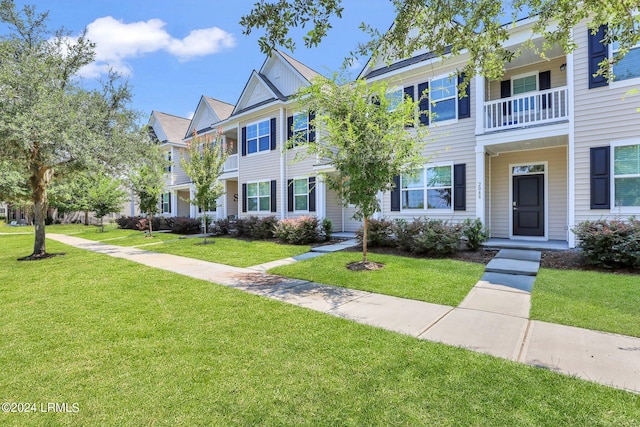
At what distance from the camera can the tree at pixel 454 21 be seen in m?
3.82

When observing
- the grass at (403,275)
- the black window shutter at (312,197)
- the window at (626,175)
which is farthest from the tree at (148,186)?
the window at (626,175)

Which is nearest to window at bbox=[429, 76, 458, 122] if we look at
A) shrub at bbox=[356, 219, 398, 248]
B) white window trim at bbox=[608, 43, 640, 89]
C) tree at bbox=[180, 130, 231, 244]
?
white window trim at bbox=[608, 43, 640, 89]

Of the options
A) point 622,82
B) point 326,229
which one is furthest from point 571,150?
point 326,229

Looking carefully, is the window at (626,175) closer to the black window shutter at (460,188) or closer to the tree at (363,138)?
the black window shutter at (460,188)

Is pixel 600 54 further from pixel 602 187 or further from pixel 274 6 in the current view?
pixel 274 6

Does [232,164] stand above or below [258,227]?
above

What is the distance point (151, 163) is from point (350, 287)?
31.3ft

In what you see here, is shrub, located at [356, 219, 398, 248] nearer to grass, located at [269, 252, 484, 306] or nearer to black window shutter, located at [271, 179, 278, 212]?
grass, located at [269, 252, 484, 306]

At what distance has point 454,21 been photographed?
4.59 meters

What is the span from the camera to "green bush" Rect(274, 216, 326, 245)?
12117 millimetres

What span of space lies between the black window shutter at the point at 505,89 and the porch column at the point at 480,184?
8.08 ft

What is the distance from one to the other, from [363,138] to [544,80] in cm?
765

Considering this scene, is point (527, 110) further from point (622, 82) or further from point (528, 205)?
point (528, 205)

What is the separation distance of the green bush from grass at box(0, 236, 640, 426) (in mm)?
7312
